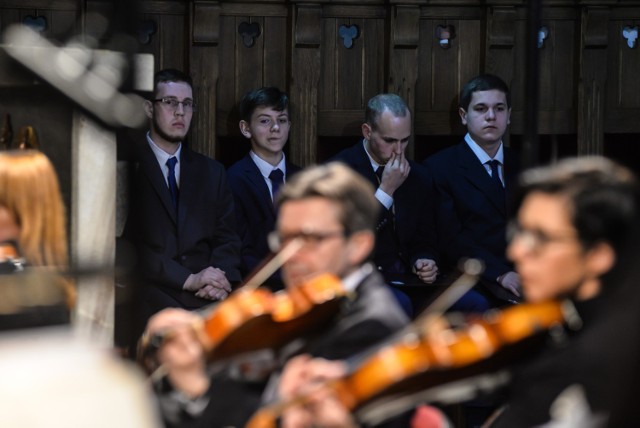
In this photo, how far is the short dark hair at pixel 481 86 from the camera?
246 inches

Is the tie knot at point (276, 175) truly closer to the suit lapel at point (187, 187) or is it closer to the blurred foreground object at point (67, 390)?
the suit lapel at point (187, 187)

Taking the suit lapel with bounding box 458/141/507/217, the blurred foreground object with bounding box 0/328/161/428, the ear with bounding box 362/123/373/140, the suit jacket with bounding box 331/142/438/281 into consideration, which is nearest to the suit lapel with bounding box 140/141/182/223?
the suit jacket with bounding box 331/142/438/281

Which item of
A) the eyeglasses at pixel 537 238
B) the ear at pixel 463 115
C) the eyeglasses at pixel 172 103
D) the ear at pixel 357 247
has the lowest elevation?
the ear at pixel 357 247

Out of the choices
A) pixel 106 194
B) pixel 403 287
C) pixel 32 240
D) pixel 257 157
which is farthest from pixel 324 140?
pixel 32 240

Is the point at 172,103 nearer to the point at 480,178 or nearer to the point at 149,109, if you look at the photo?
the point at 149,109

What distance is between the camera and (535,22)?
3609 mm

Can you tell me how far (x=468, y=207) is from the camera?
6.19m

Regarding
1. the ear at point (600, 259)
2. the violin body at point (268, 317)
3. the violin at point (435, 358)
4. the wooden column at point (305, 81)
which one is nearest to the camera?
the violin at point (435, 358)

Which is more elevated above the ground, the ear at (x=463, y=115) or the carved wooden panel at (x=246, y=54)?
the carved wooden panel at (x=246, y=54)

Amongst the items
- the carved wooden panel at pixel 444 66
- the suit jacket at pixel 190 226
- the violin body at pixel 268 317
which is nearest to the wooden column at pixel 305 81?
the carved wooden panel at pixel 444 66

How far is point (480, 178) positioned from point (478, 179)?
0.4 inches

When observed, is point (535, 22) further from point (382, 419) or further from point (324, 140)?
point (324, 140)

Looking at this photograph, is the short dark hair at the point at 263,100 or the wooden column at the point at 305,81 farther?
the wooden column at the point at 305,81

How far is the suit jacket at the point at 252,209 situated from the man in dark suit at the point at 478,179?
767 mm
